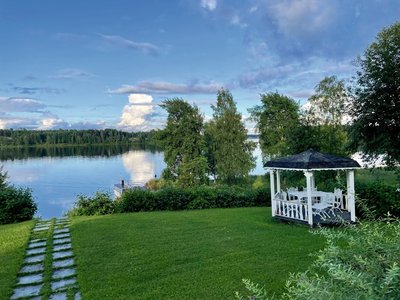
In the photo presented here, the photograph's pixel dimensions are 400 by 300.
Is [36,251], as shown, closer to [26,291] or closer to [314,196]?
[26,291]

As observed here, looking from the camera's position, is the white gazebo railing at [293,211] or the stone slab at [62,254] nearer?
the stone slab at [62,254]

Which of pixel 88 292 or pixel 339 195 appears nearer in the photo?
pixel 88 292

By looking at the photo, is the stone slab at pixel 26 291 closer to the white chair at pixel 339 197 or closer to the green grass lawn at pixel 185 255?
the green grass lawn at pixel 185 255

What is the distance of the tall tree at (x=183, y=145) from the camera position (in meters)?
30.7

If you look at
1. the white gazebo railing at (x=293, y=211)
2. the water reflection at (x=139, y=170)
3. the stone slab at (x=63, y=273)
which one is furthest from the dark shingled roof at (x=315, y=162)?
the water reflection at (x=139, y=170)

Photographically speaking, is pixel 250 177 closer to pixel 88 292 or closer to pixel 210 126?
pixel 210 126

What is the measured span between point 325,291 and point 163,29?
2133cm

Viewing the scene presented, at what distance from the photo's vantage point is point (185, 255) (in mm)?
6477

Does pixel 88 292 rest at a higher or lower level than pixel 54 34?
lower

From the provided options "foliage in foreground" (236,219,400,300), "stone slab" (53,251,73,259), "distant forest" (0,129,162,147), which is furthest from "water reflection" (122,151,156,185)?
"foliage in foreground" (236,219,400,300)

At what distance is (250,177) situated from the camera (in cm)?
3162

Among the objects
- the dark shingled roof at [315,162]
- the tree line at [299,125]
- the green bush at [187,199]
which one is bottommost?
the green bush at [187,199]

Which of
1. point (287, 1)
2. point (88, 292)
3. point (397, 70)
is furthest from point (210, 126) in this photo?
point (88, 292)

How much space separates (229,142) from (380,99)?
20.1 metres
